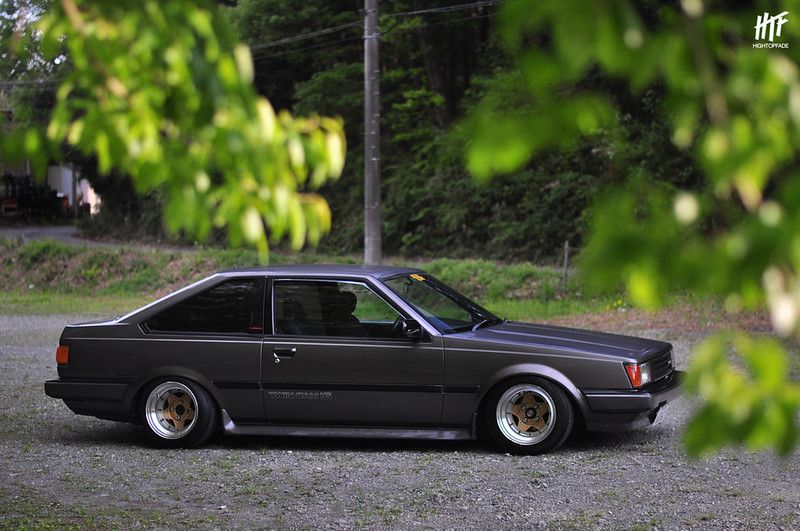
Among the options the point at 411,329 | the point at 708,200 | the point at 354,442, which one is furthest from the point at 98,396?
the point at 708,200

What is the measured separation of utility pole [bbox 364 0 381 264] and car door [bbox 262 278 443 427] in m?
12.2

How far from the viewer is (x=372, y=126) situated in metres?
21.8

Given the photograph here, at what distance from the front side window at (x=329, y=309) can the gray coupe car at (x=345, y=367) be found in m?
0.01

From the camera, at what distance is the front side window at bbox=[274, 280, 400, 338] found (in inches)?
375

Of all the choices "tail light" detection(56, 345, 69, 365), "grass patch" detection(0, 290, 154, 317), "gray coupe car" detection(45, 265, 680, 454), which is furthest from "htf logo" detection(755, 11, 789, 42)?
"grass patch" detection(0, 290, 154, 317)

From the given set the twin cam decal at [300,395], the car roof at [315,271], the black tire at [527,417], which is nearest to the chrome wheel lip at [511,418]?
the black tire at [527,417]

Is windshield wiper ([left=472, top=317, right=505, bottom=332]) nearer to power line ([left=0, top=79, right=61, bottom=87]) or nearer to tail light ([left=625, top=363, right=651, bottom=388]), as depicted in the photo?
tail light ([left=625, top=363, right=651, bottom=388])

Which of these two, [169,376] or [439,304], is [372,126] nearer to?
[439,304]

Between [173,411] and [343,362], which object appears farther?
[173,411]

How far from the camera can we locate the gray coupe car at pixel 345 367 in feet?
29.9

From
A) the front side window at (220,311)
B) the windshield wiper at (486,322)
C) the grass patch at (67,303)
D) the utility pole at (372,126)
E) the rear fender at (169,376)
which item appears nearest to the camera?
the rear fender at (169,376)

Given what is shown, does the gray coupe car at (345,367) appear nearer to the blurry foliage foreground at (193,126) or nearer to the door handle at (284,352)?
the door handle at (284,352)

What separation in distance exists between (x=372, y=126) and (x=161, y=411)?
41.8 ft

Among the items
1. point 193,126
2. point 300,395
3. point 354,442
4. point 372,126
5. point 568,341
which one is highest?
point 372,126
